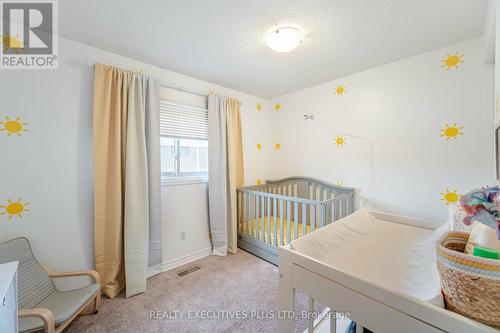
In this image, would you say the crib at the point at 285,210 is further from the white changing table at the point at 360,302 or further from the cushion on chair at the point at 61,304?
the cushion on chair at the point at 61,304

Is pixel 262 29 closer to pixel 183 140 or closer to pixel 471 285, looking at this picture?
pixel 183 140

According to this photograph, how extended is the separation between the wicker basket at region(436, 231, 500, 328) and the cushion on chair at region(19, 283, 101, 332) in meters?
2.03

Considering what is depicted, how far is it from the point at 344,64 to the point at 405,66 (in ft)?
1.97

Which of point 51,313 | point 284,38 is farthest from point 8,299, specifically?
point 284,38

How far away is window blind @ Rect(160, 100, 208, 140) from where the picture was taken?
230 cm

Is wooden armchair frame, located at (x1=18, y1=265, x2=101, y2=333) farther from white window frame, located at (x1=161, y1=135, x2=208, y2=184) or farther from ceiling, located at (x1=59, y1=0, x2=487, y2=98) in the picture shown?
ceiling, located at (x1=59, y1=0, x2=487, y2=98)

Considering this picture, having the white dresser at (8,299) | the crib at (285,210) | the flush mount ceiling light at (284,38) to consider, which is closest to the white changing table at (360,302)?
the crib at (285,210)

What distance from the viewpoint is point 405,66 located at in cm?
204

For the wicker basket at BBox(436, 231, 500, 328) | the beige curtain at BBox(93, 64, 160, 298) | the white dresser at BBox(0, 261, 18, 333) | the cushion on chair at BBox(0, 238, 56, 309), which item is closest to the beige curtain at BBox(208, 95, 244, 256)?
the beige curtain at BBox(93, 64, 160, 298)

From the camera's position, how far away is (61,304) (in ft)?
4.52

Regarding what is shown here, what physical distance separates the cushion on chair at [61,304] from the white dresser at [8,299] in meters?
0.29

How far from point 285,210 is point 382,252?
1409 mm

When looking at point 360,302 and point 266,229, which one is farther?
point 266,229

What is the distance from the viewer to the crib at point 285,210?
2072 millimetres
